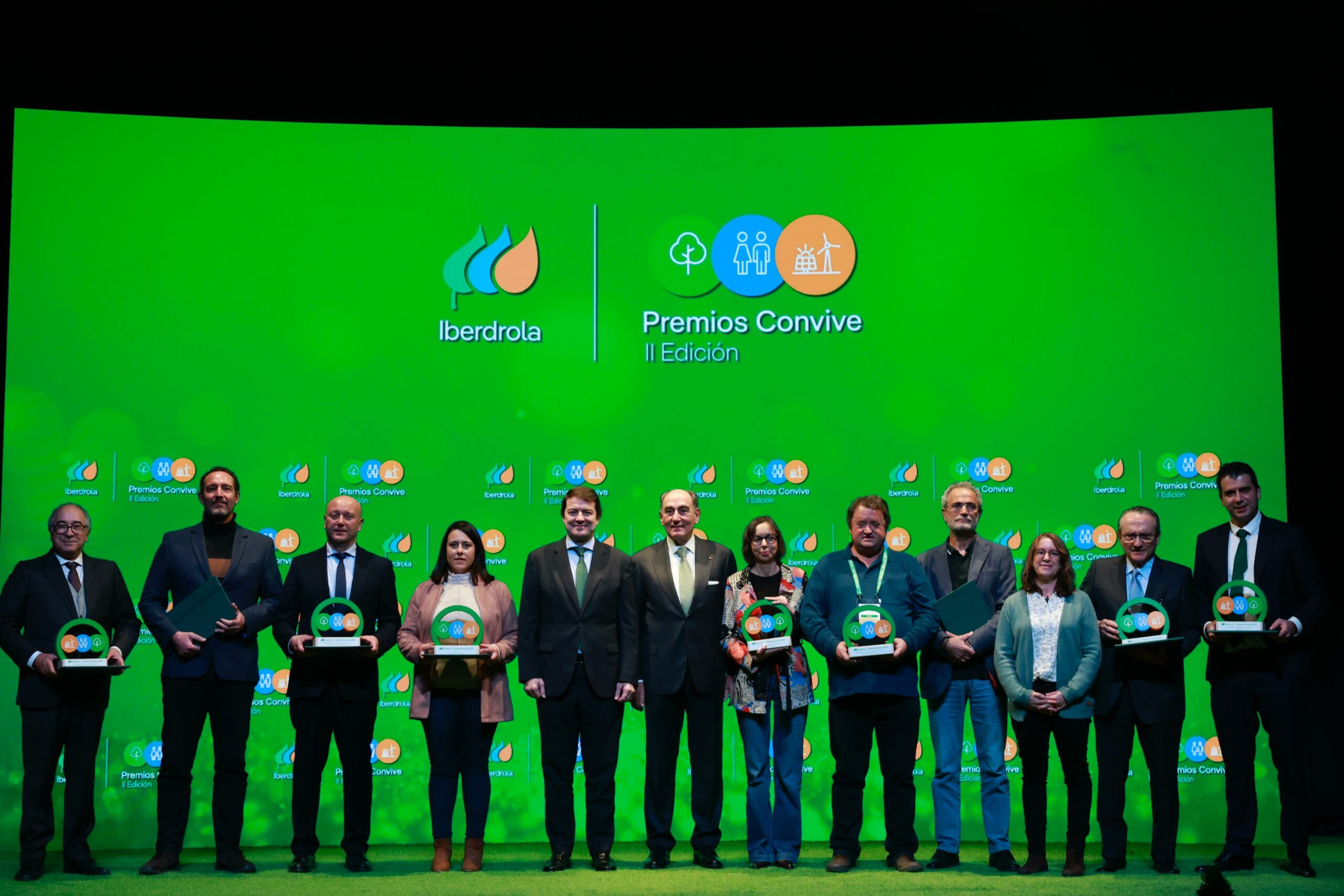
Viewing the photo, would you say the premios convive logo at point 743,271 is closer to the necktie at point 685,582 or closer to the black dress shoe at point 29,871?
the necktie at point 685,582

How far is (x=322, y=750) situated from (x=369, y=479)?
1.55 meters

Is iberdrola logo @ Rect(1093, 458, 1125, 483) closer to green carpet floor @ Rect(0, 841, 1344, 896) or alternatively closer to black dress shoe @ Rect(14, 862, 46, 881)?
green carpet floor @ Rect(0, 841, 1344, 896)

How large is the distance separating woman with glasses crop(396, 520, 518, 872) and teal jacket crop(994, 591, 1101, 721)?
2024mm

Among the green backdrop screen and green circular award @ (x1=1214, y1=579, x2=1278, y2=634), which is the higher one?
the green backdrop screen

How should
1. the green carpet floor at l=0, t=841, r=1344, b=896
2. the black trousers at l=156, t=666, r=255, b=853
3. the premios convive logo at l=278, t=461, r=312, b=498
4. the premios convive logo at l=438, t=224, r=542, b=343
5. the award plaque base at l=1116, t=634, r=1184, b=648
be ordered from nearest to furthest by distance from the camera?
the green carpet floor at l=0, t=841, r=1344, b=896, the award plaque base at l=1116, t=634, r=1184, b=648, the black trousers at l=156, t=666, r=255, b=853, the premios convive logo at l=278, t=461, r=312, b=498, the premios convive logo at l=438, t=224, r=542, b=343

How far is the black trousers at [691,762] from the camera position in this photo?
5.16m

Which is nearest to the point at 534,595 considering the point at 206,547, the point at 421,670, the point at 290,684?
the point at 421,670

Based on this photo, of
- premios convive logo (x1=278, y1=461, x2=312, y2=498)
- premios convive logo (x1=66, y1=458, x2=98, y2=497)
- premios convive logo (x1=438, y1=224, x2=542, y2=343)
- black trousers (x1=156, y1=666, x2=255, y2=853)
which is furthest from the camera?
premios convive logo (x1=438, y1=224, x2=542, y2=343)

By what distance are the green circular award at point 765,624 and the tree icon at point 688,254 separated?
2.09 m

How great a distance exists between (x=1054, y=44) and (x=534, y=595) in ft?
13.4

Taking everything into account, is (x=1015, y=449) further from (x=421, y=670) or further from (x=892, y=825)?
(x=421, y=670)

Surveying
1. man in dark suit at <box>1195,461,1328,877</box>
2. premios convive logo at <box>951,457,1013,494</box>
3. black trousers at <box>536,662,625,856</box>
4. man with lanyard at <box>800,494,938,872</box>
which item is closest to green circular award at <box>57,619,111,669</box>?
black trousers at <box>536,662,625,856</box>

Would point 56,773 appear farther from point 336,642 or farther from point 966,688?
point 966,688

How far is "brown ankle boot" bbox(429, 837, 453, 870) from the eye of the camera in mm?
5145
